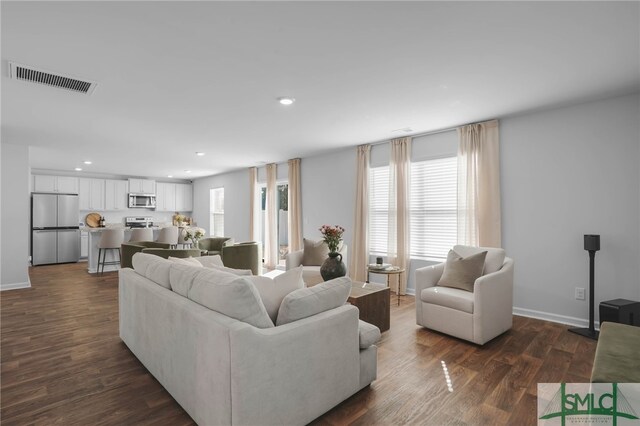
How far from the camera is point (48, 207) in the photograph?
8.08 m

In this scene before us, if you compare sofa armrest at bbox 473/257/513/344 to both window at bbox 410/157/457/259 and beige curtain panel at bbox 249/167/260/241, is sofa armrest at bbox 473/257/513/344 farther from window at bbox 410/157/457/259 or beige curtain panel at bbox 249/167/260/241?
beige curtain panel at bbox 249/167/260/241

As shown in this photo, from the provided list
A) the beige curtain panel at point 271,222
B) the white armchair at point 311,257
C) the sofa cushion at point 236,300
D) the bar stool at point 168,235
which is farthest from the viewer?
the beige curtain panel at point 271,222

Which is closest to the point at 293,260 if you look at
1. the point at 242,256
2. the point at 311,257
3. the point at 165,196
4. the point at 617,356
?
the point at 311,257

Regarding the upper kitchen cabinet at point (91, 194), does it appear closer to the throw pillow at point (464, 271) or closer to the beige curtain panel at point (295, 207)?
the beige curtain panel at point (295, 207)

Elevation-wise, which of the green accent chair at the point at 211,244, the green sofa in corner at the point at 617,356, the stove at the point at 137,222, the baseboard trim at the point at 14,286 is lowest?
the baseboard trim at the point at 14,286

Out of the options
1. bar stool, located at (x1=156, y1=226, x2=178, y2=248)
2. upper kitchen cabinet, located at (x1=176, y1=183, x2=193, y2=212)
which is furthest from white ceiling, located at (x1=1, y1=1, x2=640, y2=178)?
upper kitchen cabinet, located at (x1=176, y1=183, x2=193, y2=212)

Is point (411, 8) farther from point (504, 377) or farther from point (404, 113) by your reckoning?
point (504, 377)

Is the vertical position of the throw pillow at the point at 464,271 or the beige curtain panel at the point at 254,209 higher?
the beige curtain panel at the point at 254,209

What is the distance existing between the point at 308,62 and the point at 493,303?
284cm

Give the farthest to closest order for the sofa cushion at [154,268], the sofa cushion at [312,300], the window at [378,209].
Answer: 1. the window at [378,209]
2. the sofa cushion at [154,268]
3. the sofa cushion at [312,300]

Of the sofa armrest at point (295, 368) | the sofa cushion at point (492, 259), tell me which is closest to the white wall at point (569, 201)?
the sofa cushion at point (492, 259)

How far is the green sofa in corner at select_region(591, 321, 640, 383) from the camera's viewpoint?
5.07ft

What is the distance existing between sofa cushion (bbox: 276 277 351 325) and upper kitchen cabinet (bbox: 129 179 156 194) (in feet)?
31.2

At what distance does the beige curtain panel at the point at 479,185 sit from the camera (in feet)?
13.8
